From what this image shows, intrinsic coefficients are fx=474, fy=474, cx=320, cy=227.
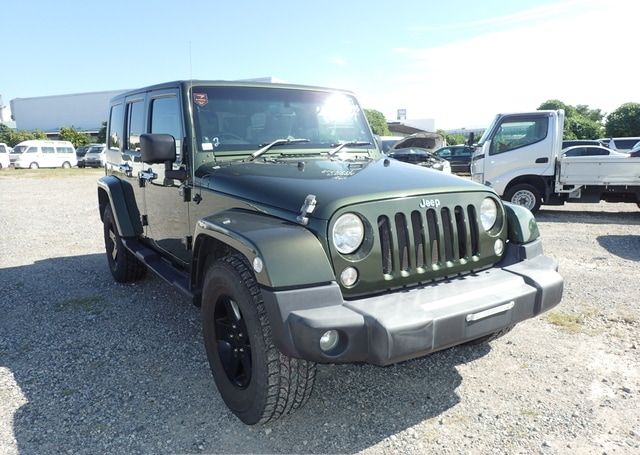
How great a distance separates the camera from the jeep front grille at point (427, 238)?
250 centimetres

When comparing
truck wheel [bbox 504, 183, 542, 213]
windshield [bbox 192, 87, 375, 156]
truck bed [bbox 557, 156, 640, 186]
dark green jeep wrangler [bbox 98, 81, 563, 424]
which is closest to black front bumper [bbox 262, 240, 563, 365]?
dark green jeep wrangler [bbox 98, 81, 563, 424]

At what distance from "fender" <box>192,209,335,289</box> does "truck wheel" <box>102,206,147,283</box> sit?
286 cm

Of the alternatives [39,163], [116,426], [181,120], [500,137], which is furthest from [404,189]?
[39,163]

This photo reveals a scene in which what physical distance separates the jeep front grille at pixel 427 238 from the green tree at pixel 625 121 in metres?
33.6

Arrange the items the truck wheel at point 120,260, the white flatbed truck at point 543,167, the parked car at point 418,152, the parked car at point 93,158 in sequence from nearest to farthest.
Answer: the truck wheel at point 120,260
the white flatbed truck at point 543,167
the parked car at point 418,152
the parked car at point 93,158

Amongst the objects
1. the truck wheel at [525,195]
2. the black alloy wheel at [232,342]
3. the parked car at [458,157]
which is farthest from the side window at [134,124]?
the parked car at [458,157]

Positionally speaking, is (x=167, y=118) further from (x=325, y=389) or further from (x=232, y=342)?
(x=325, y=389)

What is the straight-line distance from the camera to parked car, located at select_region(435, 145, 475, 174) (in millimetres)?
21211

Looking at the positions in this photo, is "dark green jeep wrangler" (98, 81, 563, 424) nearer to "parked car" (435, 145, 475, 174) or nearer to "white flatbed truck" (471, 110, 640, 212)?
"white flatbed truck" (471, 110, 640, 212)

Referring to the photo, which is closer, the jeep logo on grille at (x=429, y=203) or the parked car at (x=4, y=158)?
the jeep logo on grille at (x=429, y=203)

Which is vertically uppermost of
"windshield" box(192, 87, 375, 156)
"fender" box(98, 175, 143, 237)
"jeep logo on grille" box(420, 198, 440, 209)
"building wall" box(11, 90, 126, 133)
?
"building wall" box(11, 90, 126, 133)

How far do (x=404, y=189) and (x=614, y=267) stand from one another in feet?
14.0

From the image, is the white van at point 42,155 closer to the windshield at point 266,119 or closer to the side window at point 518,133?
the side window at point 518,133

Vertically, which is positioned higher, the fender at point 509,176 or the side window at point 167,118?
the side window at point 167,118
